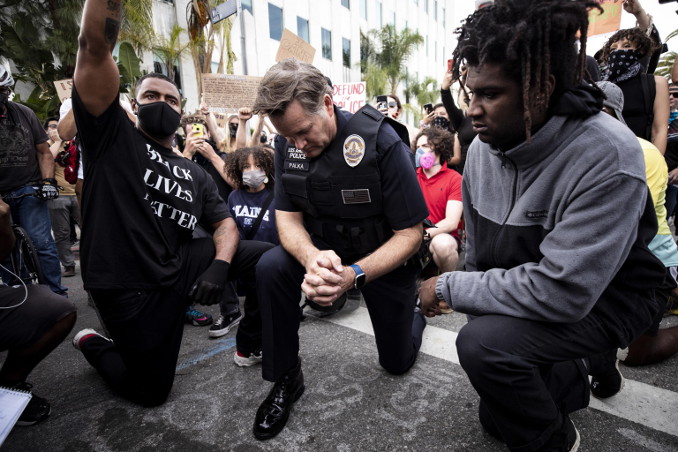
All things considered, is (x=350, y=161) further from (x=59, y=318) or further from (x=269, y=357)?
(x=59, y=318)

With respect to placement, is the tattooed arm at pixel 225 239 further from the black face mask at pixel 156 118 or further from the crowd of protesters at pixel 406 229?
the black face mask at pixel 156 118

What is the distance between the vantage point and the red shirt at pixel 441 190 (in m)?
3.45

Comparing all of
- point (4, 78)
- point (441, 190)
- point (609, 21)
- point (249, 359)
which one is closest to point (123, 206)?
point (249, 359)

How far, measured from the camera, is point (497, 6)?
1.36 meters

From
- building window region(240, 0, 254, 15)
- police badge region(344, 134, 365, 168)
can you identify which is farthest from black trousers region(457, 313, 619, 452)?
building window region(240, 0, 254, 15)

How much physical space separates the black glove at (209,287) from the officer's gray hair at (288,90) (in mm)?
988

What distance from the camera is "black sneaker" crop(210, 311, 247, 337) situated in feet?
9.79

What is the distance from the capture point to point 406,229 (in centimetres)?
209

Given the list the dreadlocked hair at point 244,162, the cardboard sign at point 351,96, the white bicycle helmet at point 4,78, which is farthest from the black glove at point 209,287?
the cardboard sign at point 351,96

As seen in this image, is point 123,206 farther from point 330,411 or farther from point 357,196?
point 330,411

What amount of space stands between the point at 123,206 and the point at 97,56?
0.75 m

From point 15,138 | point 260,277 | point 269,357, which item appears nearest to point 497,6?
point 260,277

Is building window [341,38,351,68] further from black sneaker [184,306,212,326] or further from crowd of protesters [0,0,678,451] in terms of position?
black sneaker [184,306,212,326]

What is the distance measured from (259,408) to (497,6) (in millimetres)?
2042
